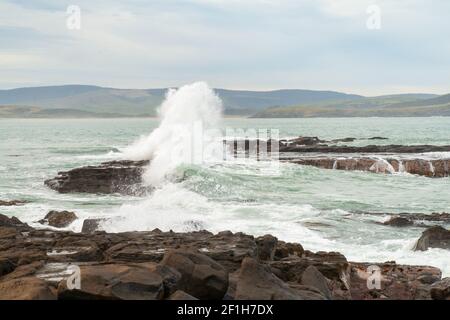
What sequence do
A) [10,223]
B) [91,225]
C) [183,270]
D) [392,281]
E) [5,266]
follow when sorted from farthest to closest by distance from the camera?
1. [91,225]
2. [10,223]
3. [392,281]
4. [5,266]
5. [183,270]

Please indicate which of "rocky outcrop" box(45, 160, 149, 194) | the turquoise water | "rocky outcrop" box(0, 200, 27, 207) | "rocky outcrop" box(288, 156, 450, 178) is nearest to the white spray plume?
the turquoise water

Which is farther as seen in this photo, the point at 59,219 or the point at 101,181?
the point at 101,181

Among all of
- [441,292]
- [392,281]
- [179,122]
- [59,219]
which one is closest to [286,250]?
[392,281]

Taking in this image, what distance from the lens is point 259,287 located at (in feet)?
23.2

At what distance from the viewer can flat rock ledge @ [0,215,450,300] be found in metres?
6.79

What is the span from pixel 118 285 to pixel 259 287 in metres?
1.67

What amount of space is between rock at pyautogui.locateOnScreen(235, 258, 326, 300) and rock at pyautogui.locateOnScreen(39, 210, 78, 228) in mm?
10976

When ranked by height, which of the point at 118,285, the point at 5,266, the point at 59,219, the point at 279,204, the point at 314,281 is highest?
the point at 118,285

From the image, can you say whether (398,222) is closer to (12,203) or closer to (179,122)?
(12,203)

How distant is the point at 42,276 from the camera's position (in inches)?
313
